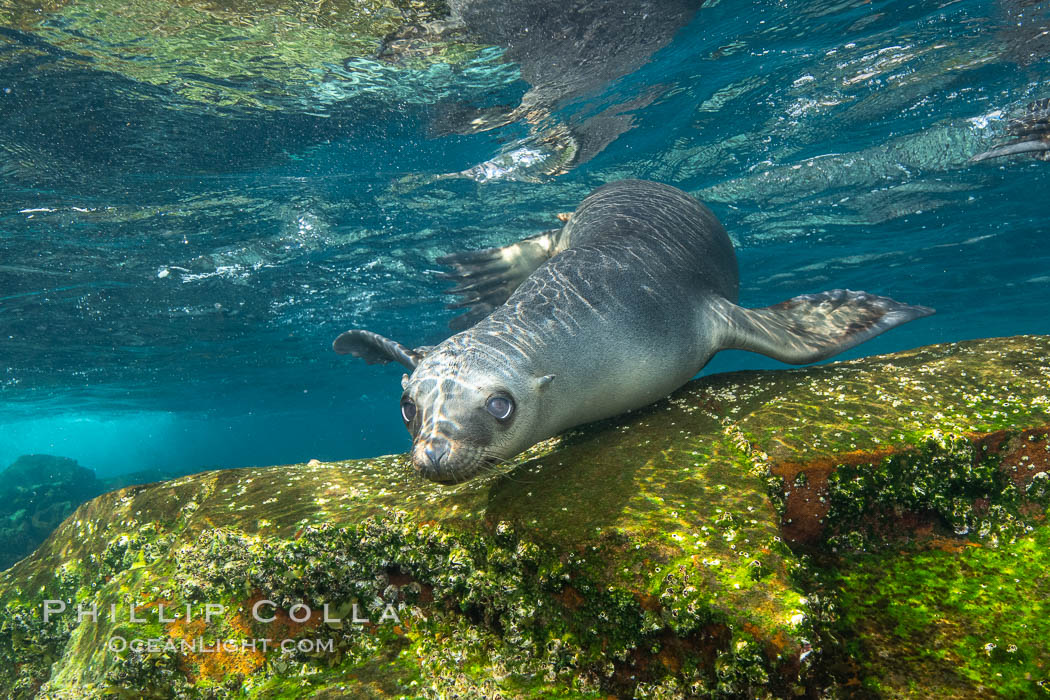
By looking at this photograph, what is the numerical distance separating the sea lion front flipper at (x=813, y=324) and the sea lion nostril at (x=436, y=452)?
237cm

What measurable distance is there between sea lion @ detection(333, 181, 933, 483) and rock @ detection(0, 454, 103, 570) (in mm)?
18428

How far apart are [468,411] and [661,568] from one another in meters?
1.19

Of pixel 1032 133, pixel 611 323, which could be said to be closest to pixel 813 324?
pixel 611 323

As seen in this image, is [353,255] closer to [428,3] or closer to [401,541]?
[428,3]

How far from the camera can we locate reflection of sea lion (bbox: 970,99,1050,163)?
926 centimetres

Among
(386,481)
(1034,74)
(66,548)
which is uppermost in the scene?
(1034,74)

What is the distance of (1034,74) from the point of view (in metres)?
8.49

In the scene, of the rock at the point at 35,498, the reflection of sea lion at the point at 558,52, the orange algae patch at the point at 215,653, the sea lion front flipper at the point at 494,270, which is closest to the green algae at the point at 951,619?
the orange algae patch at the point at 215,653

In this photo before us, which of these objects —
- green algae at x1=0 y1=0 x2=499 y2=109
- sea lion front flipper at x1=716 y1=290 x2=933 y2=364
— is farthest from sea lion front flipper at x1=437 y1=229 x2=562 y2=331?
green algae at x1=0 y1=0 x2=499 y2=109

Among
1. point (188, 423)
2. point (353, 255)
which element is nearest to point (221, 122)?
point (353, 255)

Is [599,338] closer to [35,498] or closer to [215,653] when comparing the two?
[215,653]

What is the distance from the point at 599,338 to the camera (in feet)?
10.8

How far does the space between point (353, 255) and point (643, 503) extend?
12902mm

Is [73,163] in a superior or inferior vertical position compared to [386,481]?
superior
